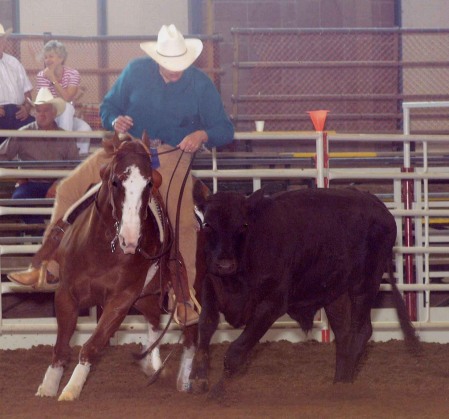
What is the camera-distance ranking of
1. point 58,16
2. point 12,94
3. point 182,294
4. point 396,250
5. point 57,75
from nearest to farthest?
point 182,294, point 396,250, point 12,94, point 57,75, point 58,16

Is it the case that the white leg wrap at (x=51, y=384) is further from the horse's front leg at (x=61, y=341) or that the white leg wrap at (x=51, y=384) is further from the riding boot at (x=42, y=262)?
the riding boot at (x=42, y=262)

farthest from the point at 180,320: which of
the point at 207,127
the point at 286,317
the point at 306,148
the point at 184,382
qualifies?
the point at 306,148

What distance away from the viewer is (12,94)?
9320mm

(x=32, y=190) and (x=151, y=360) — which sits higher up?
(x=32, y=190)

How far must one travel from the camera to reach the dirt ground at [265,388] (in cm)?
470

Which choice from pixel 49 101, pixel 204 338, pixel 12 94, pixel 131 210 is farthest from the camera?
pixel 12 94

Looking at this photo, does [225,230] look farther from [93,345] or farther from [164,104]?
[93,345]

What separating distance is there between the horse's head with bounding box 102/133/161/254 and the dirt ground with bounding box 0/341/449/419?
0.82 meters

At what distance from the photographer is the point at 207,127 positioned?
19.0 ft

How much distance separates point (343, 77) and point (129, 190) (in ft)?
25.1

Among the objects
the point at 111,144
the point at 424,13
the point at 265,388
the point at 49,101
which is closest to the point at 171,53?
the point at 111,144

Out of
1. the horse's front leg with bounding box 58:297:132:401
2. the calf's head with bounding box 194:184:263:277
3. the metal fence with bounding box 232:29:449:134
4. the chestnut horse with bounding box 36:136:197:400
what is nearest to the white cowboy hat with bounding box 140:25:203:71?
the chestnut horse with bounding box 36:136:197:400

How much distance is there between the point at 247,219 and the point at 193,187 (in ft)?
1.27

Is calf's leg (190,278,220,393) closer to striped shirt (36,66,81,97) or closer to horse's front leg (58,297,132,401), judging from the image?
horse's front leg (58,297,132,401)
